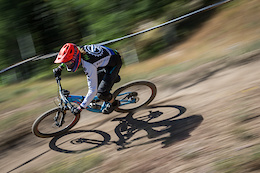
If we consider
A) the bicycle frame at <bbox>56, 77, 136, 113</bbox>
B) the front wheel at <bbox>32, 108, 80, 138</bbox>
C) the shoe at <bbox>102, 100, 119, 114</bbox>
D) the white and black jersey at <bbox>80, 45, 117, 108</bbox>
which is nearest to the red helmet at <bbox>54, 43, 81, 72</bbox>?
the white and black jersey at <bbox>80, 45, 117, 108</bbox>

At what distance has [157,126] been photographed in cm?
554

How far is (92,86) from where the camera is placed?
481 cm

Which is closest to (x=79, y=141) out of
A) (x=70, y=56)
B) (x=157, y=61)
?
(x=70, y=56)

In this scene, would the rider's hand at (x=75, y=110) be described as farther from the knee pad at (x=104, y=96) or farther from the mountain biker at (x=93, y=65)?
the knee pad at (x=104, y=96)

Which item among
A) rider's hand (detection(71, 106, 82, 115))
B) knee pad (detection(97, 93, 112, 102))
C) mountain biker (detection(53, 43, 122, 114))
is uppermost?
mountain biker (detection(53, 43, 122, 114))

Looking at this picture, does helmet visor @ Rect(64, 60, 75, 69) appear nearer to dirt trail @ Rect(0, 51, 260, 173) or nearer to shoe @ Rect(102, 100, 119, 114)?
shoe @ Rect(102, 100, 119, 114)

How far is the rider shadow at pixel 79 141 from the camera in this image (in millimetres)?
5422

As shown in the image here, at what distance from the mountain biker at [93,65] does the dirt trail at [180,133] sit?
0.83 metres

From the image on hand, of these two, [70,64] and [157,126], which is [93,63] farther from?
[157,126]

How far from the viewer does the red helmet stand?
4512 millimetres

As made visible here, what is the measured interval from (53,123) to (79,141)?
2.27 feet

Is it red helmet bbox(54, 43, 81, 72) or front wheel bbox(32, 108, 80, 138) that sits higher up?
red helmet bbox(54, 43, 81, 72)

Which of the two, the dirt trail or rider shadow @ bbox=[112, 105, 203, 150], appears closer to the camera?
the dirt trail

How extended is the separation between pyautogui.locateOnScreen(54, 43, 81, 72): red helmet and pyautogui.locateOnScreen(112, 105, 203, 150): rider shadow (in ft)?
6.11
